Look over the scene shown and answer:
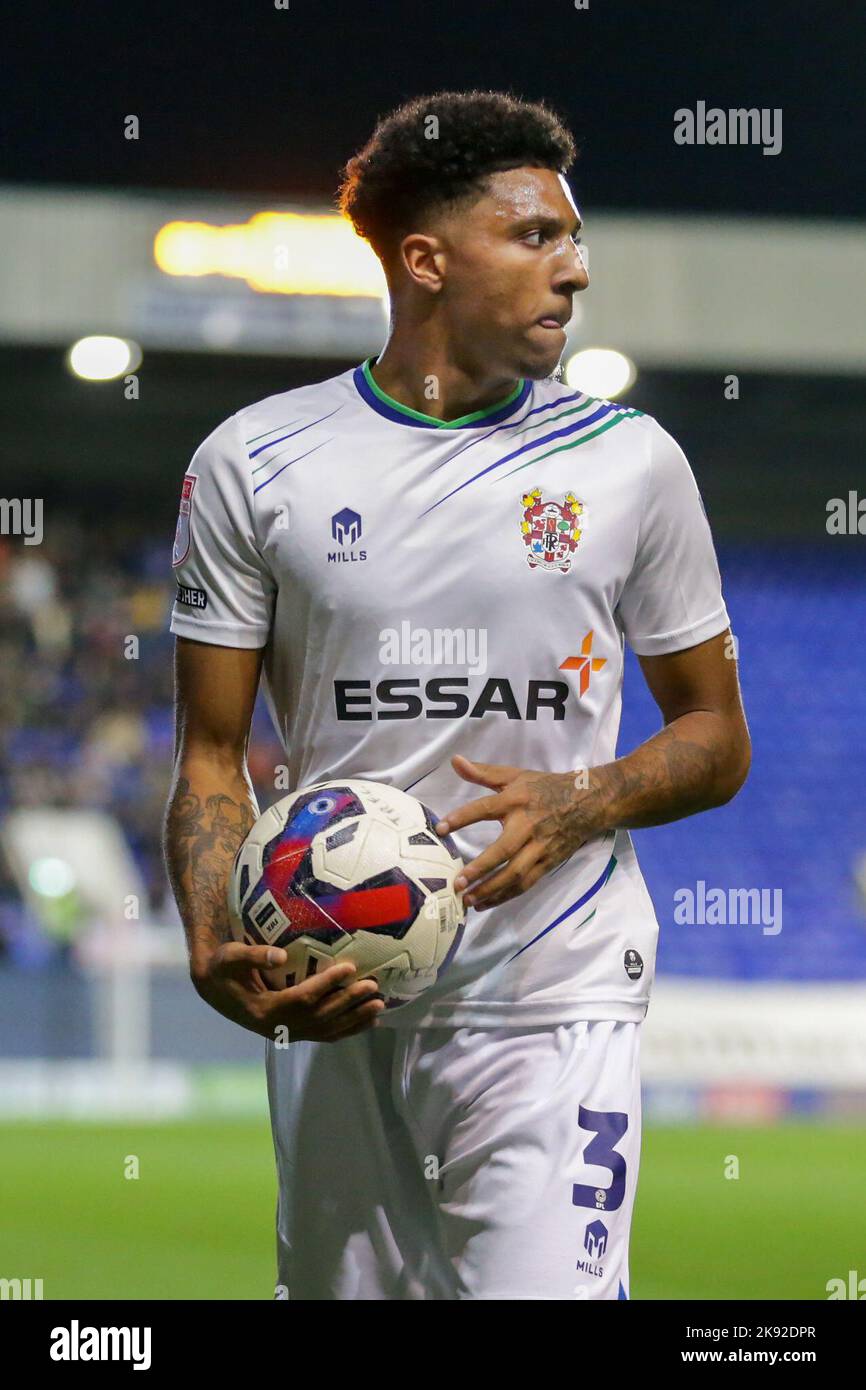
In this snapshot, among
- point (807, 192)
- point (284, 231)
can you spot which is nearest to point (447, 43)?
point (284, 231)

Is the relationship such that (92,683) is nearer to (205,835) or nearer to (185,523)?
(185,523)

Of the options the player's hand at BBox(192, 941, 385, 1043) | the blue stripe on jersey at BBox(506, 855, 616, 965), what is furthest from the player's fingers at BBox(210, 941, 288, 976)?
the blue stripe on jersey at BBox(506, 855, 616, 965)

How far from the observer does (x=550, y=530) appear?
3186mm

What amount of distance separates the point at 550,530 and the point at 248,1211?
6.45 m

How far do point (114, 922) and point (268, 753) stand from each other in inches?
163

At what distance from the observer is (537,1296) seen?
9.66 ft

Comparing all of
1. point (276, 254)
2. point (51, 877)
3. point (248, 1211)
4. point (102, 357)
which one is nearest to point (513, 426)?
point (248, 1211)

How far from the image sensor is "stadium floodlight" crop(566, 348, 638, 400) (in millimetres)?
16609

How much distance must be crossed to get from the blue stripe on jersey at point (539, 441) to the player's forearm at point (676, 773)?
1.69ft

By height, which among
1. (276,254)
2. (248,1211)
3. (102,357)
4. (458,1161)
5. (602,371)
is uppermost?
(276,254)

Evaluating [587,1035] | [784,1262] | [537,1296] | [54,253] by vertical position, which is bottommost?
[784,1262]

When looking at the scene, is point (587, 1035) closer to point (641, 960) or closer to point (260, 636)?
point (641, 960)

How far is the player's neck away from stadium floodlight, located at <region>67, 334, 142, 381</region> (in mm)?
12744

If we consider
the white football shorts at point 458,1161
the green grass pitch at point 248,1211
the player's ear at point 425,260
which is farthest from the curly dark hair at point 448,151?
the green grass pitch at point 248,1211
